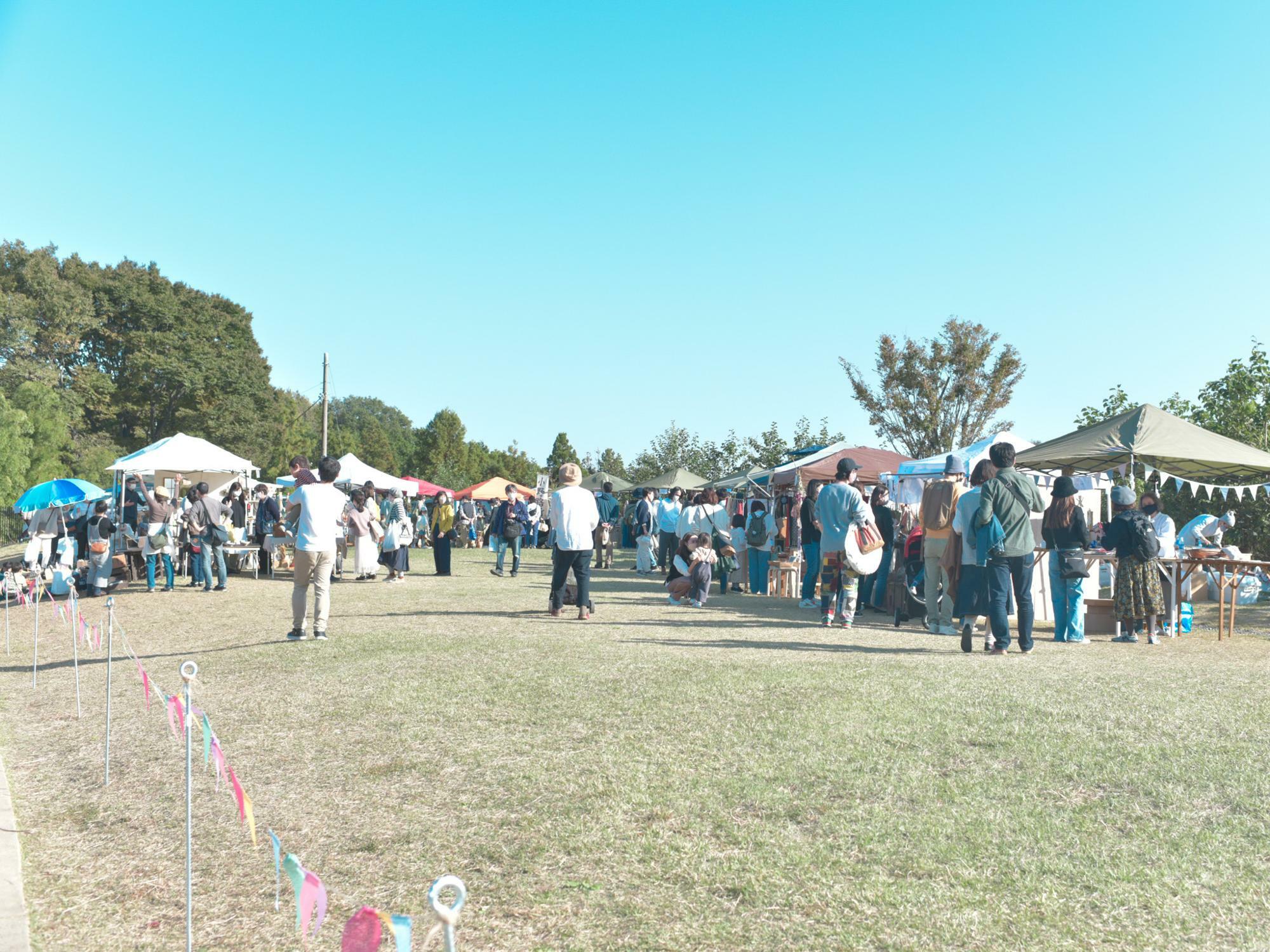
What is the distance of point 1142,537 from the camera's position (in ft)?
34.0

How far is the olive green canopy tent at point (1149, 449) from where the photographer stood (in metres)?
13.0

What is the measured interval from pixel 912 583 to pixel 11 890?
35.8 ft

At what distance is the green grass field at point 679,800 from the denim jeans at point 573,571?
2.73m

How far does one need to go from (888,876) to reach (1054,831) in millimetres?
934

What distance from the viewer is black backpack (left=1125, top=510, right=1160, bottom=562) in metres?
10.4

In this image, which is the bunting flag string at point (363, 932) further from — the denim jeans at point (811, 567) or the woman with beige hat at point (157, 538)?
the woman with beige hat at point (157, 538)

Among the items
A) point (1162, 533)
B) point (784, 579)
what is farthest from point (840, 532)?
point (784, 579)

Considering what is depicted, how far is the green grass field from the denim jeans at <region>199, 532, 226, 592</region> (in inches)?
291

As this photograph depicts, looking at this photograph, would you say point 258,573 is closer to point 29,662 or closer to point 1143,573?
point 29,662

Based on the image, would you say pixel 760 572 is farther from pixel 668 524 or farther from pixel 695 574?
pixel 695 574

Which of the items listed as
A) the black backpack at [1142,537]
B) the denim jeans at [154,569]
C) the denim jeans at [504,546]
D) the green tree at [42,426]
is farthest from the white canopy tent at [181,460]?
the green tree at [42,426]

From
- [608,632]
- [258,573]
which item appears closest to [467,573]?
[258,573]

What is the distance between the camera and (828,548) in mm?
11031

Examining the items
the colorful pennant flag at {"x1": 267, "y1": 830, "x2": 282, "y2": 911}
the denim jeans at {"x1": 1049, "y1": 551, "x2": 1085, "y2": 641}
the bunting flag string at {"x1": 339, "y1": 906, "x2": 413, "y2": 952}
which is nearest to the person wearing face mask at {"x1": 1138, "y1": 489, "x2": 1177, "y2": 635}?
the denim jeans at {"x1": 1049, "y1": 551, "x2": 1085, "y2": 641}
